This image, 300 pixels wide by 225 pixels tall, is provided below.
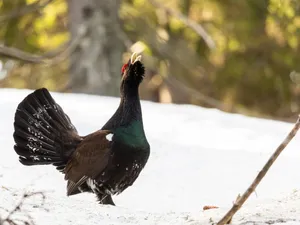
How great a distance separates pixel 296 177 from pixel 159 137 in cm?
147

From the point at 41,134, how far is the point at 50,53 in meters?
5.15

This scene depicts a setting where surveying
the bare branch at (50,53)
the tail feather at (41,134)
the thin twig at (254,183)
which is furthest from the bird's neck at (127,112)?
the bare branch at (50,53)

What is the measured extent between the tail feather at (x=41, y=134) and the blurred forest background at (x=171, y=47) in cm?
515

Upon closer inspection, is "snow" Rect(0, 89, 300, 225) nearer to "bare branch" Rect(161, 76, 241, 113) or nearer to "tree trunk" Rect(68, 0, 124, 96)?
"bare branch" Rect(161, 76, 241, 113)

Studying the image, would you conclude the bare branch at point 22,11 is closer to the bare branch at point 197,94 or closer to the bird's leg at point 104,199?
the bare branch at point 197,94

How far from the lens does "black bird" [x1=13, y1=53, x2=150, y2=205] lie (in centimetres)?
477

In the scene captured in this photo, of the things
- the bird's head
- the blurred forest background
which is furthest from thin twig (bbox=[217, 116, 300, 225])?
the blurred forest background

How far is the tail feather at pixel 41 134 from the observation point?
17.2 feet

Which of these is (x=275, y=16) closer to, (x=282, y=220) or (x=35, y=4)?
(x=35, y=4)

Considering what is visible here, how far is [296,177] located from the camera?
232 inches

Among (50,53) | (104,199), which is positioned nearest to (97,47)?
(50,53)

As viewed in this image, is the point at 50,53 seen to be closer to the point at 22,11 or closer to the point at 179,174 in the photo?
the point at 22,11

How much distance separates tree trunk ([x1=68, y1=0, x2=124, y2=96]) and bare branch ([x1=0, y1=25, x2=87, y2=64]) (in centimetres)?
16

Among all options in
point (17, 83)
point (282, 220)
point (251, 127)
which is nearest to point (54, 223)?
point (282, 220)
